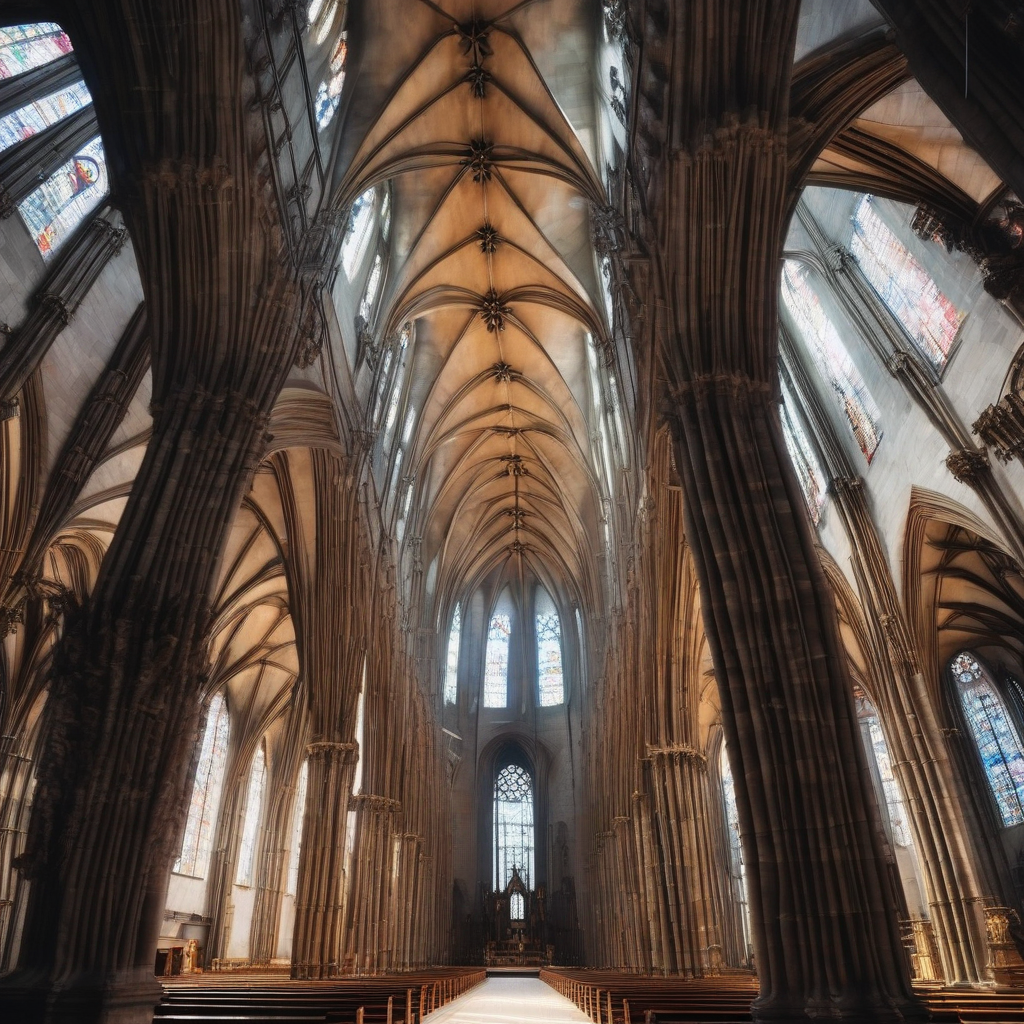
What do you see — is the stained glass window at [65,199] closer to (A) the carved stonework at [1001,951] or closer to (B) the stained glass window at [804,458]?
(B) the stained glass window at [804,458]

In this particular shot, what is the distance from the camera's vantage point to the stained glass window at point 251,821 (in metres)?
29.3

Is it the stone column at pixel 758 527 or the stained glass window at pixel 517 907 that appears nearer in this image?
→ the stone column at pixel 758 527

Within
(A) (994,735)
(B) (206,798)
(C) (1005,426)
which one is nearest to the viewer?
(C) (1005,426)

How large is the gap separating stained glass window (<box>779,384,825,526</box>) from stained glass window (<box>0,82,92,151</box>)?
1552cm

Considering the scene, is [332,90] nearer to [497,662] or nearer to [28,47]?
[28,47]

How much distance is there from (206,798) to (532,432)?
1772 centimetres

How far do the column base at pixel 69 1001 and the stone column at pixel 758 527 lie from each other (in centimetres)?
569

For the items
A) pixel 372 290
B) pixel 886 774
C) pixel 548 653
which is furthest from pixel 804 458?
pixel 548 653

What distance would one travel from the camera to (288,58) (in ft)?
40.7

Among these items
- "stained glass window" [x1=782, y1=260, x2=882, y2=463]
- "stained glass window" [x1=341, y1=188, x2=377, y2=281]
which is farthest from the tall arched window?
"stained glass window" [x1=341, y1=188, x2=377, y2=281]

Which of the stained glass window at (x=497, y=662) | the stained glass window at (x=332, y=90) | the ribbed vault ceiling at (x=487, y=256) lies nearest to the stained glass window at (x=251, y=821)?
the stained glass window at (x=497, y=662)

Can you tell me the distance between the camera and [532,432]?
96.0ft

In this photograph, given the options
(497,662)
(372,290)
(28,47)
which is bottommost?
(497,662)

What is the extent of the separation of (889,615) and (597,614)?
13420 mm
